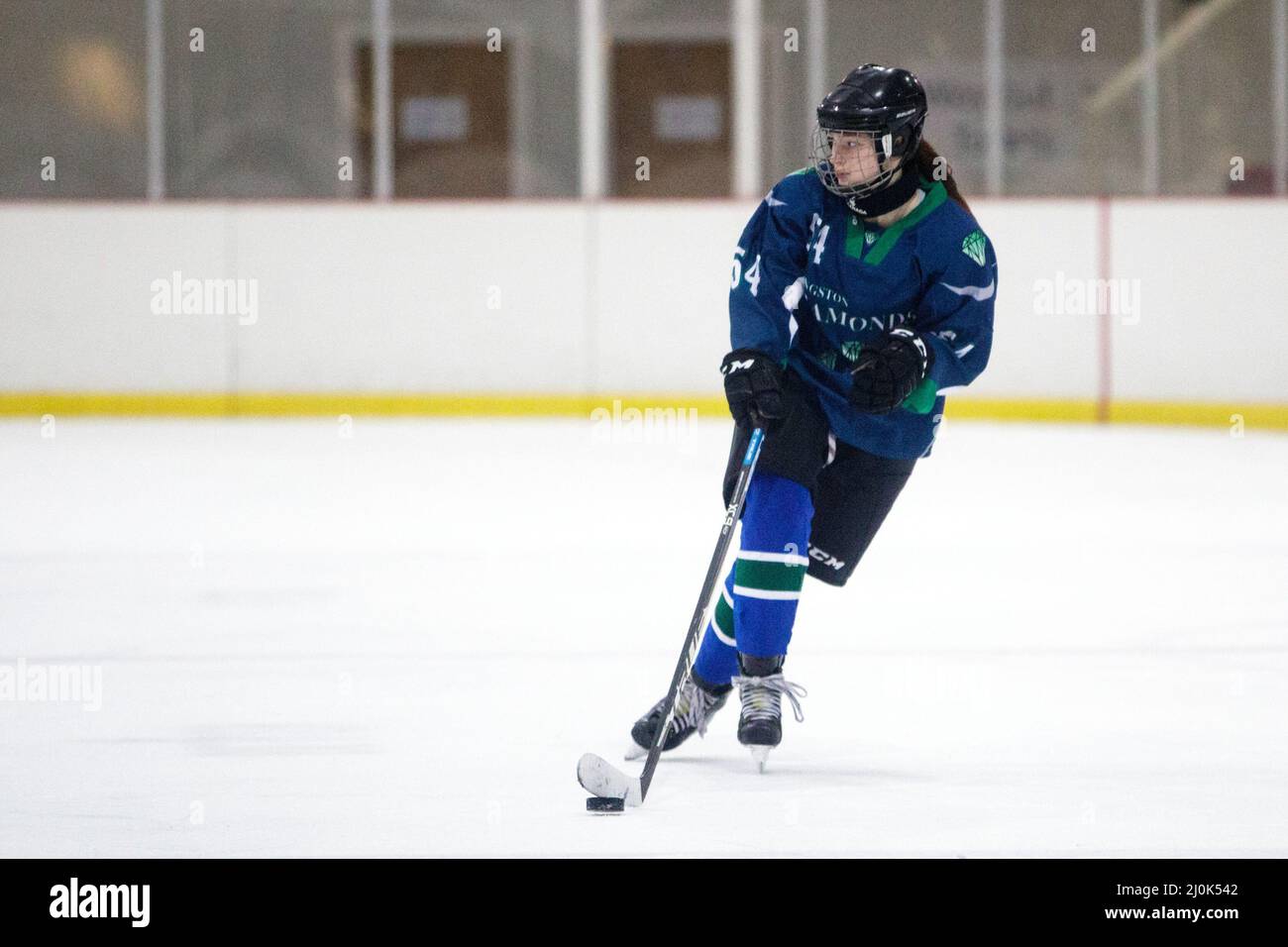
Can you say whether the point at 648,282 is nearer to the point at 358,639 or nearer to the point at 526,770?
the point at 358,639

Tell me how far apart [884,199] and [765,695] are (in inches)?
30.6

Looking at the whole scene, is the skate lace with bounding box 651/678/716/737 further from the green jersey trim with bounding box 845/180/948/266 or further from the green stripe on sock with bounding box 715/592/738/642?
the green jersey trim with bounding box 845/180/948/266

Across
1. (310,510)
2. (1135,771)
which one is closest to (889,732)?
(1135,771)

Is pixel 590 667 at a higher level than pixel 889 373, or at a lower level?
lower

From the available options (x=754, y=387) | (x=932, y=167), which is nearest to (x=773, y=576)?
(x=754, y=387)

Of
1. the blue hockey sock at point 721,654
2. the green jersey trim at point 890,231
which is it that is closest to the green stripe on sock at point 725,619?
the blue hockey sock at point 721,654

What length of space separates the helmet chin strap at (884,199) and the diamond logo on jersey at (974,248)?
11cm

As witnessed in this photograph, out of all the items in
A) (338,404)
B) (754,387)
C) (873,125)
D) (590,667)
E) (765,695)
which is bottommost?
(590,667)

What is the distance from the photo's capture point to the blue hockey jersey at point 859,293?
2920 millimetres

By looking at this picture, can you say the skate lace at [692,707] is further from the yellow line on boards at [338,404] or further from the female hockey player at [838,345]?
the yellow line on boards at [338,404]

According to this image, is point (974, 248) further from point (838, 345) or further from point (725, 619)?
point (725, 619)

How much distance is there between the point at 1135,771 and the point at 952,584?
1.99m

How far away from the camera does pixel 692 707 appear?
10.1ft

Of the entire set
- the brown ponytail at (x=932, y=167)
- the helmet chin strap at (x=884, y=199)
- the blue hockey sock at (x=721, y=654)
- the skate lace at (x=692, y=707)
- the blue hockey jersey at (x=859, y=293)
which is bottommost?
the skate lace at (x=692, y=707)
